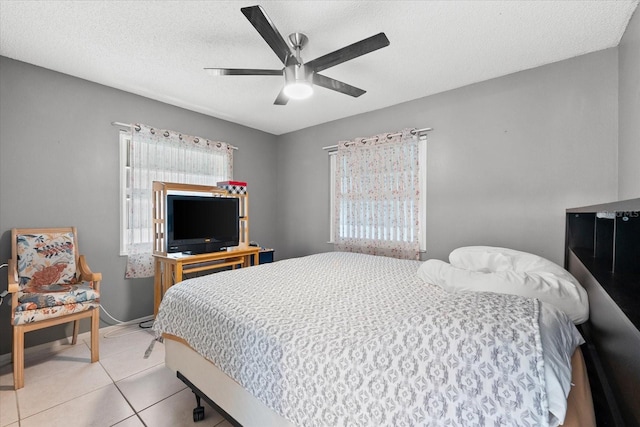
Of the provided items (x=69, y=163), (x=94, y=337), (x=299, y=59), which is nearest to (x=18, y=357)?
(x=94, y=337)

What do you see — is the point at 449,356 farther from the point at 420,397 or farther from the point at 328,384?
the point at 328,384

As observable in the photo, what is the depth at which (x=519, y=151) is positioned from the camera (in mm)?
2484

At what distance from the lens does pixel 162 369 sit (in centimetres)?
213

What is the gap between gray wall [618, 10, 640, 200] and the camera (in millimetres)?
1683

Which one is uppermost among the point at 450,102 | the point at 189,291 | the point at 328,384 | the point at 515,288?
the point at 450,102

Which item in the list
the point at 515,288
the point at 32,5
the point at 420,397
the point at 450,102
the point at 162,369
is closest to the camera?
the point at 420,397

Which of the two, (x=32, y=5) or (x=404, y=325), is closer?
(x=404, y=325)

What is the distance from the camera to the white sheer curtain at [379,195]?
3.10m

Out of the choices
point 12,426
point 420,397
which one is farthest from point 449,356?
point 12,426

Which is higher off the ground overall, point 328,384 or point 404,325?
point 404,325

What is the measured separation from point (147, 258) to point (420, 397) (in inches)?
125

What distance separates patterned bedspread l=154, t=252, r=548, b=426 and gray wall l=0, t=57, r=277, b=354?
2.00 metres

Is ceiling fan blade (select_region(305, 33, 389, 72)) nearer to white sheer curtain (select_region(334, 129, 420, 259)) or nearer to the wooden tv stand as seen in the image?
white sheer curtain (select_region(334, 129, 420, 259))

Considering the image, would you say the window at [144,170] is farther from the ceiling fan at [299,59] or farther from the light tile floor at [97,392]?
the ceiling fan at [299,59]
